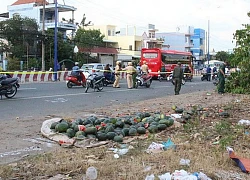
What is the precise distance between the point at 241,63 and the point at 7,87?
991 cm

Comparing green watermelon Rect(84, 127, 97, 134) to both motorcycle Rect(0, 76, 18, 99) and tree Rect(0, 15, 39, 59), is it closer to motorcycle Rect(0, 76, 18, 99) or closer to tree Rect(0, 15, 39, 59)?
motorcycle Rect(0, 76, 18, 99)

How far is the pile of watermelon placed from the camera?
6691 millimetres

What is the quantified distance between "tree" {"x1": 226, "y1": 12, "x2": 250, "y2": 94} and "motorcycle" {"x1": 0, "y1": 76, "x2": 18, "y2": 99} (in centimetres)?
941

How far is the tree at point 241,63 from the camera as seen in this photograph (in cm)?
1655

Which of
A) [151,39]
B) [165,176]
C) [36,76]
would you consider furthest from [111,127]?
[151,39]

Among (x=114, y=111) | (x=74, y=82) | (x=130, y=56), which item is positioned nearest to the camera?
(x=114, y=111)

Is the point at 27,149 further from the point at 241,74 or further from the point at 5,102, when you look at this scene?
the point at 241,74

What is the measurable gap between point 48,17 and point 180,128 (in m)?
57.8

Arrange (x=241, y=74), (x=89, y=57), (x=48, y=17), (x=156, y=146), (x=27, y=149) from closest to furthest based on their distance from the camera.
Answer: (x=156, y=146) < (x=27, y=149) < (x=241, y=74) < (x=89, y=57) < (x=48, y=17)

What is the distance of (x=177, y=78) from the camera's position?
17750 millimetres

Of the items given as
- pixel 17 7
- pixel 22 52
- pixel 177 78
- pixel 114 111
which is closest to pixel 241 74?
pixel 177 78

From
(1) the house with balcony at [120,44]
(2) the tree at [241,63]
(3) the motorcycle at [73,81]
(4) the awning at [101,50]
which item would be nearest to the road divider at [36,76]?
Result: (3) the motorcycle at [73,81]

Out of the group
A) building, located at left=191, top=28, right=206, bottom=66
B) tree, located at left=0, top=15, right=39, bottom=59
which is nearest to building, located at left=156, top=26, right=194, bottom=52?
building, located at left=191, top=28, right=206, bottom=66

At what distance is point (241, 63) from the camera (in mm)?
16625
